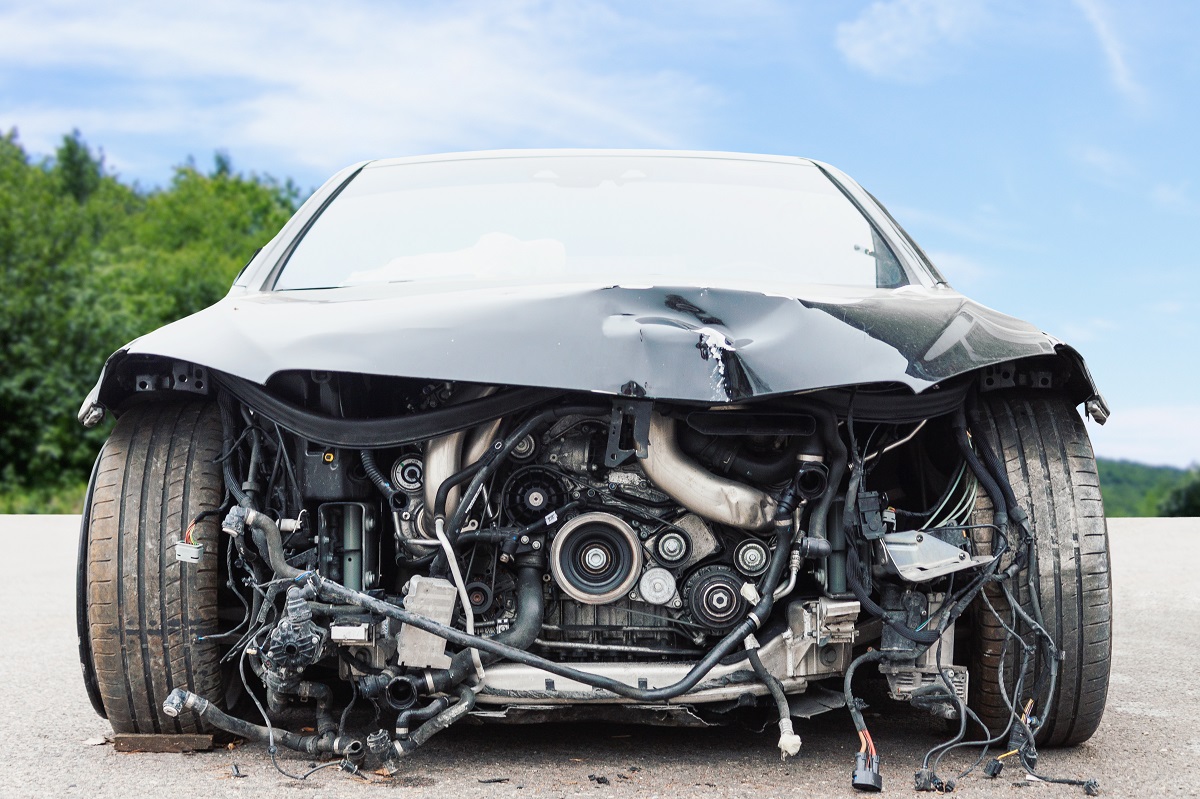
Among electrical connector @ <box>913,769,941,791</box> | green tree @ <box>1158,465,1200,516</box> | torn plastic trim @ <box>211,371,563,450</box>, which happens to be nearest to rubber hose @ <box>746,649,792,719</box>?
electrical connector @ <box>913,769,941,791</box>

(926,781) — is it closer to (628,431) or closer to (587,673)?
(587,673)

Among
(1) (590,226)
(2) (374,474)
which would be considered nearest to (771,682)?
(2) (374,474)

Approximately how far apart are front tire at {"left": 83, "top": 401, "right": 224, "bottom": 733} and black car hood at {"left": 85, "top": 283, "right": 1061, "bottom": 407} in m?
0.32

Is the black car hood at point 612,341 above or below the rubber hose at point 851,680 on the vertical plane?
above

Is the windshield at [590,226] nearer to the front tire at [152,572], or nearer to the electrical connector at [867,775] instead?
the front tire at [152,572]

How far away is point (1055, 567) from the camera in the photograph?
119 inches

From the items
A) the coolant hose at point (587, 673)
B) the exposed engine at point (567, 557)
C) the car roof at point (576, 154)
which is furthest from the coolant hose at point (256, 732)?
the car roof at point (576, 154)

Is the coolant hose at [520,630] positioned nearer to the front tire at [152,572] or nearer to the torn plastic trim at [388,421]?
the torn plastic trim at [388,421]

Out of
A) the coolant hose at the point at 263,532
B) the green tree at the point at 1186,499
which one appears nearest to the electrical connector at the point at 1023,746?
the coolant hose at the point at 263,532

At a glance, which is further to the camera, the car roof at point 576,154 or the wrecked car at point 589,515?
the car roof at point 576,154

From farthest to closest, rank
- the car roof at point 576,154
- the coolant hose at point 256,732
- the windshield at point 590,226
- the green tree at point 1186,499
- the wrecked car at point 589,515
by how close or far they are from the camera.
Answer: the green tree at point 1186,499 < the car roof at point 576,154 < the windshield at point 590,226 < the coolant hose at point 256,732 < the wrecked car at point 589,515

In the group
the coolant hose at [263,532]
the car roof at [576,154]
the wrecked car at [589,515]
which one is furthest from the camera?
the car roof at [576,154]

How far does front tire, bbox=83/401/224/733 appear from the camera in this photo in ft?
10.0

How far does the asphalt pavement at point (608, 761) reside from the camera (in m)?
2.85
